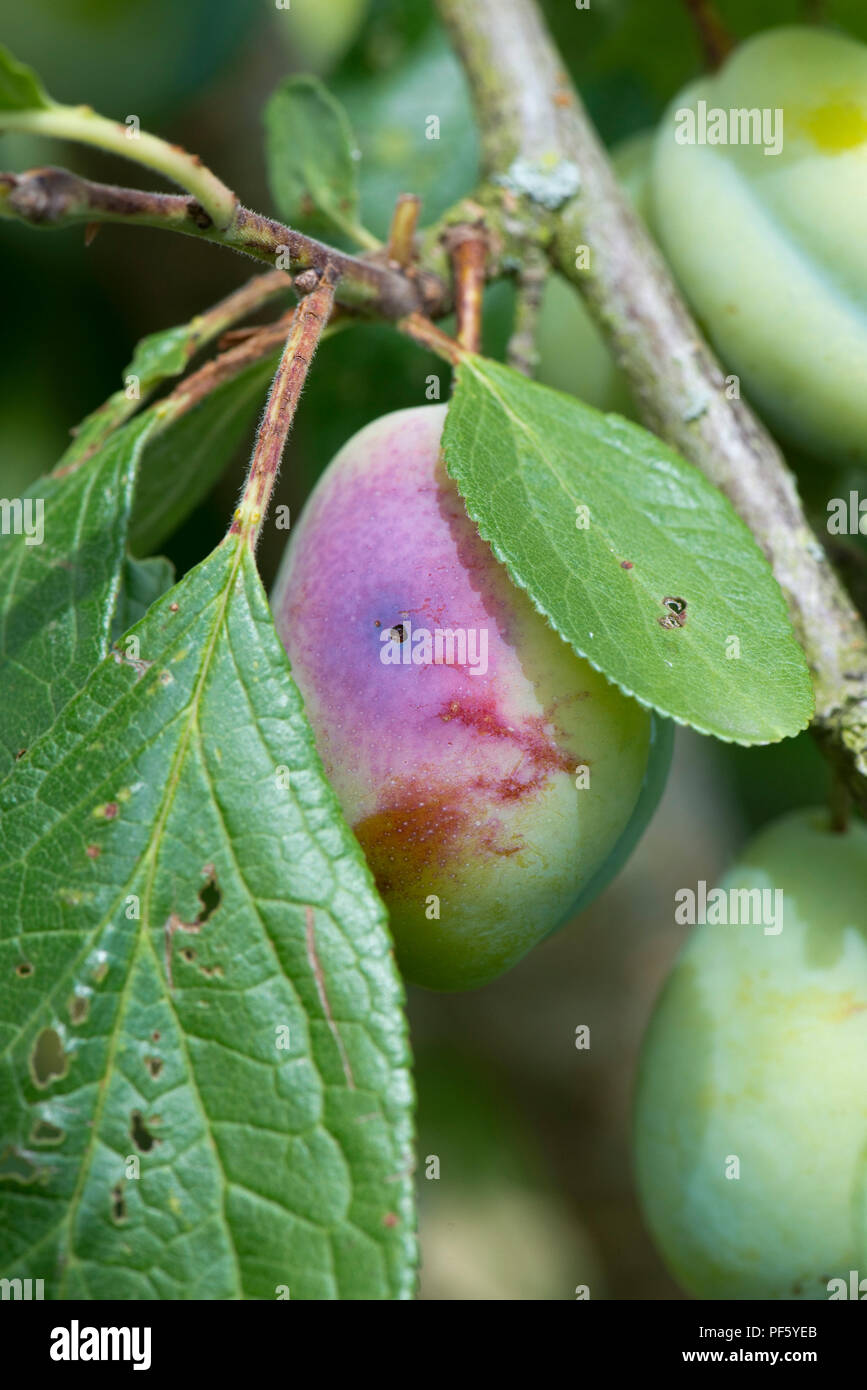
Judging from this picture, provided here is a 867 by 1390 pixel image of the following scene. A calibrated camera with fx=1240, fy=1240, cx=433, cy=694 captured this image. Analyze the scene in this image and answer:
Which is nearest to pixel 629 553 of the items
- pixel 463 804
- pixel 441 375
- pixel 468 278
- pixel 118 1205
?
pixel 463 804

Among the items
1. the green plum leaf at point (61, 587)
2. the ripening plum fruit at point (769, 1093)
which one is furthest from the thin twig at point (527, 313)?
the ripening plum fruit at point (769, 1093)

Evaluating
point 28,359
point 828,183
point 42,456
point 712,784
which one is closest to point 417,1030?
point 712,784

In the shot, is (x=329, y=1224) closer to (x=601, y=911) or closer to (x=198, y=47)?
(x=601, y=911)

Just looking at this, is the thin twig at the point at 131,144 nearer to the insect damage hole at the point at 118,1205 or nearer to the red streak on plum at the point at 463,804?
the red streak on plum at the point at 463,804

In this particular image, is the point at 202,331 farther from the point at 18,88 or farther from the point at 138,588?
the point at 18,88

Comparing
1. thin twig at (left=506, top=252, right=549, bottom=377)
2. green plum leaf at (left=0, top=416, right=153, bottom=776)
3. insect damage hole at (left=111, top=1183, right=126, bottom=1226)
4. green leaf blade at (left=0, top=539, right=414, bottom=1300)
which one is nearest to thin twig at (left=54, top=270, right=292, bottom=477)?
green plum leaf at (left=0, top=416, right=153, bottom=776)
